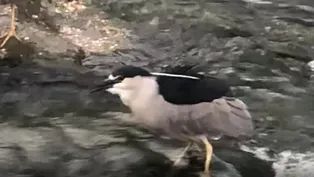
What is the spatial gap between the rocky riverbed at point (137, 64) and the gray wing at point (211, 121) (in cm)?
23

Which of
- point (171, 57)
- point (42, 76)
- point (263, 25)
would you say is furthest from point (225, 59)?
point (42, 76)

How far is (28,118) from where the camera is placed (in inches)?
144

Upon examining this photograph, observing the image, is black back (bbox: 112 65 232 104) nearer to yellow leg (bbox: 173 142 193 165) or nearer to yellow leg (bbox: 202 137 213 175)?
yellow leg (bbox: 202 137 213 175)

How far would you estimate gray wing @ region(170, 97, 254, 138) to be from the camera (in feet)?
10.2

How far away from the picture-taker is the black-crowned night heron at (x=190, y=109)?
121 inches

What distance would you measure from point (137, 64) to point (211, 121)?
48.1 inches

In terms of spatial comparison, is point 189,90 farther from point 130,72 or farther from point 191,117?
point 130,72

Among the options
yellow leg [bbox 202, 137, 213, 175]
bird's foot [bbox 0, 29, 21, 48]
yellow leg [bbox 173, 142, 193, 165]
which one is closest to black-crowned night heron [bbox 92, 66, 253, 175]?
yellow leg [bbox 202, 137, 213, 175]

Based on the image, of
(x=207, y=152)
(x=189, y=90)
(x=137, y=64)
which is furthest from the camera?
(x=137, y=64)

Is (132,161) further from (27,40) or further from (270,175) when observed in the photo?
(27,40)

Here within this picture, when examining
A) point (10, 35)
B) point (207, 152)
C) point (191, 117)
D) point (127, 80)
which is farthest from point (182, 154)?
point (10, 35)

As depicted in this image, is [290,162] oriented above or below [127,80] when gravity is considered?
below

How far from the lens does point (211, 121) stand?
3.10m

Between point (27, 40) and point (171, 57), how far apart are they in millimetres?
831
